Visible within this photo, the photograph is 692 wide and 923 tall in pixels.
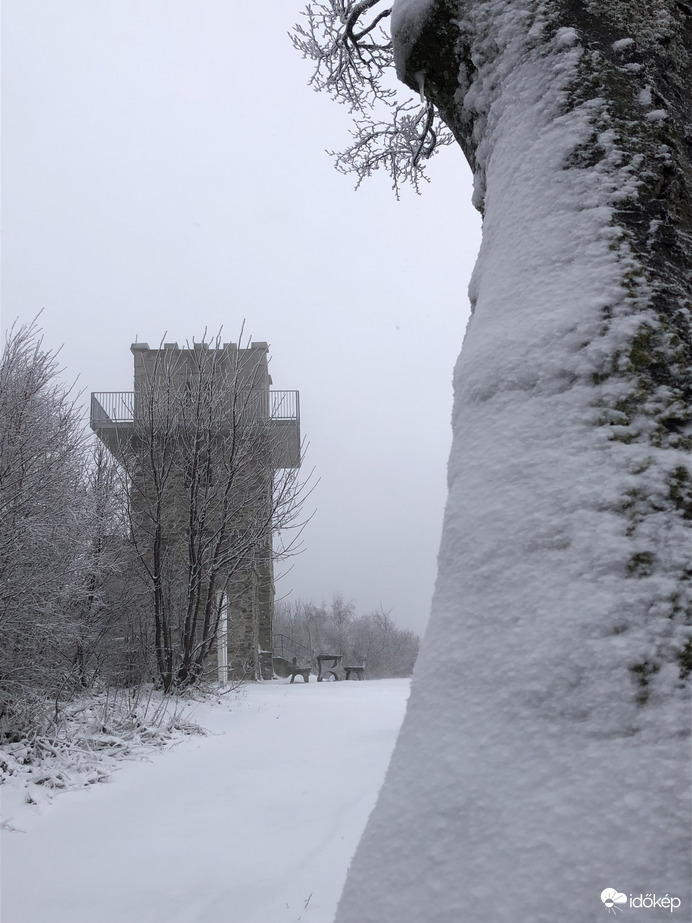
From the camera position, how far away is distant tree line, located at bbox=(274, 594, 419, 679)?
38125 millimetres

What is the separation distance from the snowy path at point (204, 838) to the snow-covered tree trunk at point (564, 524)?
5.63ft

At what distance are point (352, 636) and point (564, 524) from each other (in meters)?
49.0

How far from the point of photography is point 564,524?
109 centimetres

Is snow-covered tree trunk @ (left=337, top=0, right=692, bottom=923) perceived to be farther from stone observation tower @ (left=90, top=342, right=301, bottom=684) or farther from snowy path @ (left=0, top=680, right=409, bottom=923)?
stone observation tower @ (left=90, top=342, right=301, bottom=684)

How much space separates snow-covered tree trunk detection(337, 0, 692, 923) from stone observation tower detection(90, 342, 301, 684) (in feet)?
25.5

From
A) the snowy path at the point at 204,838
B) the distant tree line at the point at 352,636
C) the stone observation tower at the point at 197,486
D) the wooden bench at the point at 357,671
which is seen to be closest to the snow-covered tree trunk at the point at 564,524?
the snowy path at the point at 204,838

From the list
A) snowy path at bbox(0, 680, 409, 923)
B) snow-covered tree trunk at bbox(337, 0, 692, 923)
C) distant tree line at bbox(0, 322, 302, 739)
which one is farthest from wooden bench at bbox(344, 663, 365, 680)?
snow-covered tree trunk at bbox(337, 0, 692, 923)

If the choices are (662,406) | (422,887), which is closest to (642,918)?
(422,887)

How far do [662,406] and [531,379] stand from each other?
0.78 feet

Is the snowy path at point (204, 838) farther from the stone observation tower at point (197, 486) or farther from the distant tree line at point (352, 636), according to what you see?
the distant tree line at point (352, 636)

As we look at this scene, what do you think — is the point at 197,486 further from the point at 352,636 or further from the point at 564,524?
the point at 352,636

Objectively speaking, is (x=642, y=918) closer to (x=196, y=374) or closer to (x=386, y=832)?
(x=386, y=832)

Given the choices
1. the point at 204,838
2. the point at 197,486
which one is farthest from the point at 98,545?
the point at 204,838

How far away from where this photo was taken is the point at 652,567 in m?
1.04
